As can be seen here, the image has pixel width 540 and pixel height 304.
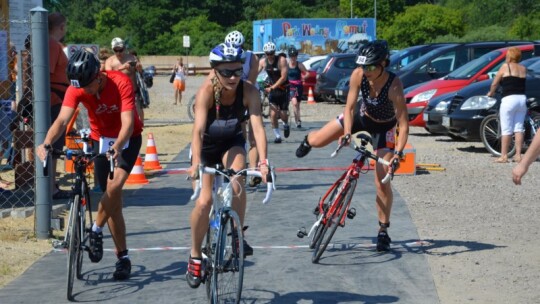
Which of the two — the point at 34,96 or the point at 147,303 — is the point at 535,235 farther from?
the point at 34,96

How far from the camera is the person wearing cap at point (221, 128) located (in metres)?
7.22

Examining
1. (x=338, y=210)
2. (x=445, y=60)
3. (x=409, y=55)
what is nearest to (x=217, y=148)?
(x=338, y=210)

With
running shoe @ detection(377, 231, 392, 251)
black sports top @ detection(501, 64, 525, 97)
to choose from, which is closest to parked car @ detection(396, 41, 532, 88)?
black sports top @ detection(501, 64, 525, 97)

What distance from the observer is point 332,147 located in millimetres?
19344

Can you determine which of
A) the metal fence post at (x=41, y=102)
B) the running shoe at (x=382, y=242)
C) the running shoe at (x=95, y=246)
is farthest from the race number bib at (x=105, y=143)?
the running shoe at (x=382, y=242)

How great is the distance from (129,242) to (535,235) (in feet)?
12.7

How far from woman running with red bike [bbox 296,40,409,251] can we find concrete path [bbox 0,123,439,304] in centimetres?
56

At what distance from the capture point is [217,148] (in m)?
7.56

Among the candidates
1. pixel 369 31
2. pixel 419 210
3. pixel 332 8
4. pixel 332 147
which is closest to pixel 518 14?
pixel 369 31

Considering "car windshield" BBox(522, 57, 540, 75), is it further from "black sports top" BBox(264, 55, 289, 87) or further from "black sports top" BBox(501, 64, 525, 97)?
"black sports top" BBox(264, 55, 289, 87)

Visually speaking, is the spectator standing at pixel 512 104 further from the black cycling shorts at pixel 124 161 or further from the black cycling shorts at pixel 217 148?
the black cycling shorts at pixel 217 148

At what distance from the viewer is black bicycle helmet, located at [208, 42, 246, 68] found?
7219mm

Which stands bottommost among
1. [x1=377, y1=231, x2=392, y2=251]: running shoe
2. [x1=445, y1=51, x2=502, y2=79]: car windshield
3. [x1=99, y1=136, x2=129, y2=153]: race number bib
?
[x1=377, y1=231, x2=392, y2=251]: running shoe

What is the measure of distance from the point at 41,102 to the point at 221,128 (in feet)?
10.7
